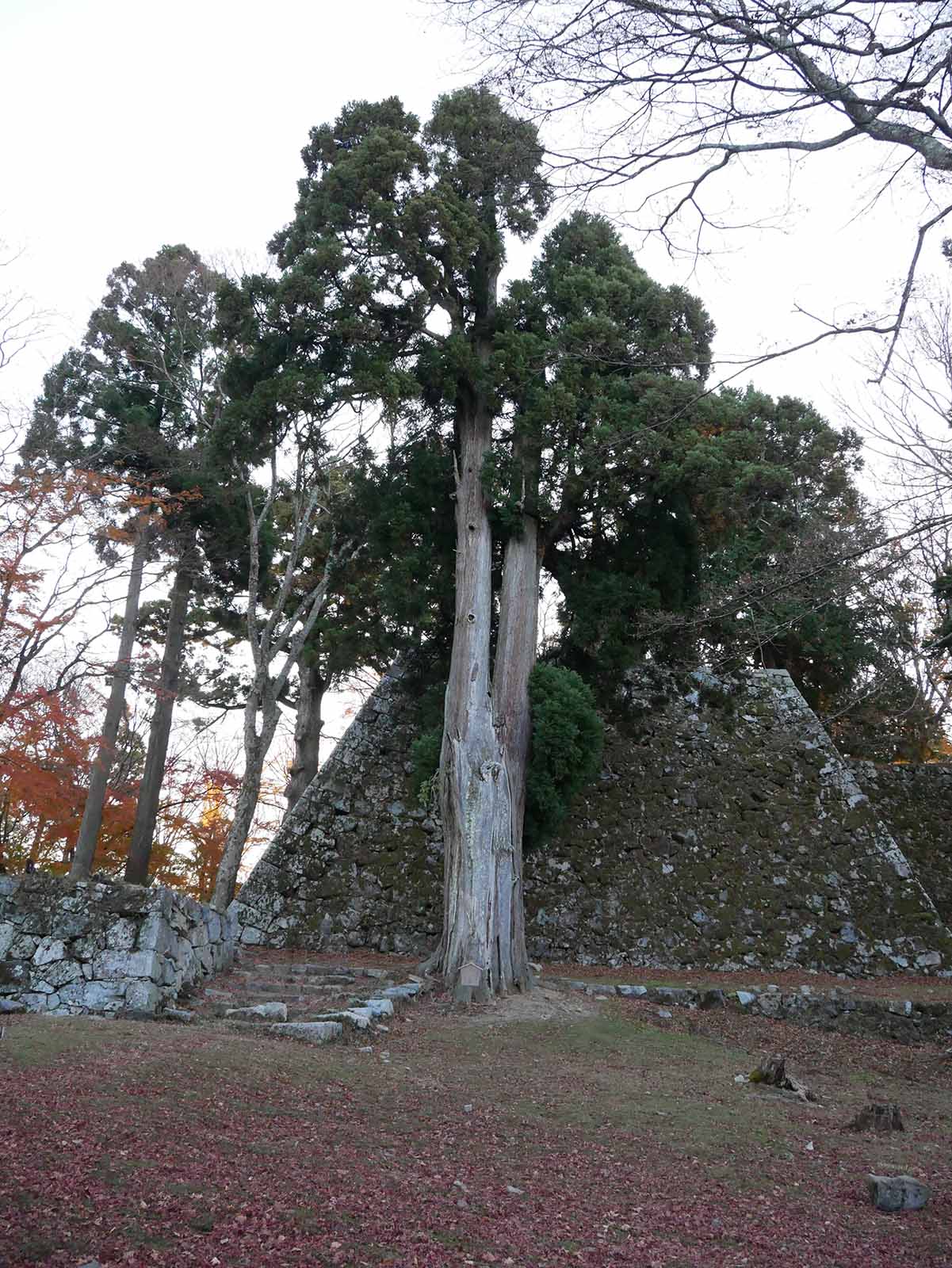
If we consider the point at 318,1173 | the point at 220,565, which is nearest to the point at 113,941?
the point at 318,1173

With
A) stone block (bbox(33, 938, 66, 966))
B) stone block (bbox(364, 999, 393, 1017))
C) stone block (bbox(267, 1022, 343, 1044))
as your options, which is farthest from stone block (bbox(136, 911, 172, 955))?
stone block (bbox(364, 999, 393, 1017))

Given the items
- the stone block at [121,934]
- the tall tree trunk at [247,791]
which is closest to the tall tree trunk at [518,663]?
the tall tree trunk at [247,791]

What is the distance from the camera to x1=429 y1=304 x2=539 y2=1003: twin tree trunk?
9383 millimetres

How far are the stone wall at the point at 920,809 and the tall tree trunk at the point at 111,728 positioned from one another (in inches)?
466

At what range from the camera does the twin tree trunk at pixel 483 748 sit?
9.38 m

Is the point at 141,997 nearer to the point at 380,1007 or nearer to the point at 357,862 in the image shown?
the point at 380,1007

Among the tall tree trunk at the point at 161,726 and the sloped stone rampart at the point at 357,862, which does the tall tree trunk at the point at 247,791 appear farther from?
the tall tree trunk at the point at 161,726

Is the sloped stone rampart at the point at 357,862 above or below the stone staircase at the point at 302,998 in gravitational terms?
above

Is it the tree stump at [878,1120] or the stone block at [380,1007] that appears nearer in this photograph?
the tree stump at [878,1120]

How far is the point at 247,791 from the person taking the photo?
11.9 meters

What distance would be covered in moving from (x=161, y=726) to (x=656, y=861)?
26.7 ft

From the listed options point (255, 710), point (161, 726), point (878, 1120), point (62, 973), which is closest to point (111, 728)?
point (161, 726)

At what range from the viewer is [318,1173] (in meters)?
3.57

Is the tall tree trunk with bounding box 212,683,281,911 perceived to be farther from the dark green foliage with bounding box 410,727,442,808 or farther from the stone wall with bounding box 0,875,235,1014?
the stone wall with bounding box 0,875,235,1014
